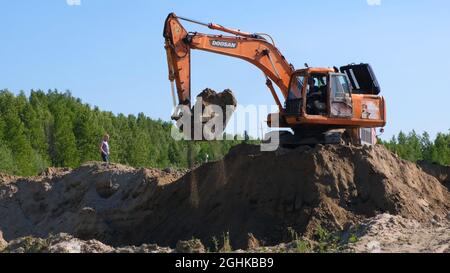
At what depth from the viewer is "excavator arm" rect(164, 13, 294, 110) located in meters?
18.4

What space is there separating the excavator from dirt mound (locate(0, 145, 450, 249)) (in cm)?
94

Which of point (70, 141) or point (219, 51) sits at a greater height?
point (70, 141)

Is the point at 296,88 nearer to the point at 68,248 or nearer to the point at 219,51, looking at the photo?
the point at 219,51

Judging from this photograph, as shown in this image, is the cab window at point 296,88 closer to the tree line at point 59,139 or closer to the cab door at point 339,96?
the cab door at point 339,96

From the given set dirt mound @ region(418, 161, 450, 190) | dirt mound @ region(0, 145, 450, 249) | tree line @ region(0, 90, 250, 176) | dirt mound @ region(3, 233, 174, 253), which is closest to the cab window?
dirt mound @ region(0, 145, 450, 249)

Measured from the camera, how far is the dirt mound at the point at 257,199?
54.2 ft

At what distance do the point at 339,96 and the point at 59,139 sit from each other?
40.5 metres

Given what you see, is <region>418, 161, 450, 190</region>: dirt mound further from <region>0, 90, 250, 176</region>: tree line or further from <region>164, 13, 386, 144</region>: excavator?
<region>0, 90, 250, 176</region>: tree line

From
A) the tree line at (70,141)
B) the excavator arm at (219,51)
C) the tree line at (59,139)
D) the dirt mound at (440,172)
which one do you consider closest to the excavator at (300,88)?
the excavator arm at (219,51)

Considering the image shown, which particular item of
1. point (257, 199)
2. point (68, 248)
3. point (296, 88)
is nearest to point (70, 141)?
point (296, 88)

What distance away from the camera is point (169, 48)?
1852 centimetres

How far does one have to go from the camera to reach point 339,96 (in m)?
18.7
